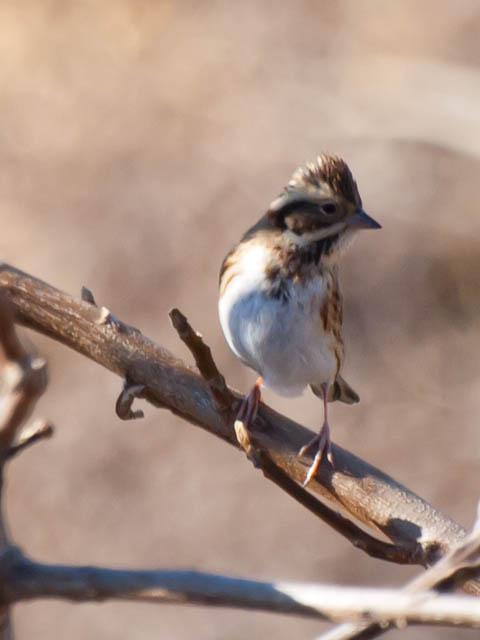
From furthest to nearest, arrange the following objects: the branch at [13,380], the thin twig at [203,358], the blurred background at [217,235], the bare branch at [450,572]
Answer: the blurred background at [217,235] < the thin twig at [203,358] < the bare branch at [450,572] < the branch at [13,380]

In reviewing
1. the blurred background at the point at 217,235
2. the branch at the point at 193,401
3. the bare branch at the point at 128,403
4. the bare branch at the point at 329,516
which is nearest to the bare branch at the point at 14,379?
the bare branch at the point at 329,516

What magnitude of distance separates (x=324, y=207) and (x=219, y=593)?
7.61 feet

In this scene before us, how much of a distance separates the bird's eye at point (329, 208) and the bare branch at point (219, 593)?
2.29m

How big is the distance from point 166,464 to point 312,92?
3129mm

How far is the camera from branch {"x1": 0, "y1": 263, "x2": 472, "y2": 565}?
3.13 meters

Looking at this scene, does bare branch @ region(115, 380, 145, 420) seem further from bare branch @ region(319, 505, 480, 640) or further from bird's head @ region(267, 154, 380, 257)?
bare branch @ region(319, 505, 480, 640)

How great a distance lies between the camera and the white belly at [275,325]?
12.6 feet

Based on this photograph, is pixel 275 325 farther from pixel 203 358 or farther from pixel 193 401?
pixel 203 358

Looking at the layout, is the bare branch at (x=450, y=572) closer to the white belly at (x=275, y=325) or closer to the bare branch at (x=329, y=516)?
the bare branch at (x=329, y=516)

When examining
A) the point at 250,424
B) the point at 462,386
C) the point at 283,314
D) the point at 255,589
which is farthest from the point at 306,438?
the point at 462,386

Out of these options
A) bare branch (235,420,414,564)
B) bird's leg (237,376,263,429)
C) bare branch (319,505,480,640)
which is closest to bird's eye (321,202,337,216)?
bird's leg (237,376,263,429)

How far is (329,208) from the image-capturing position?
150 inches

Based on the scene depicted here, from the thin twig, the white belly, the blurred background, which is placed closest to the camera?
the thin twig

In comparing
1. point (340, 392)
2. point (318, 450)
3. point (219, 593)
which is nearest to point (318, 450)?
point (318, 450)
